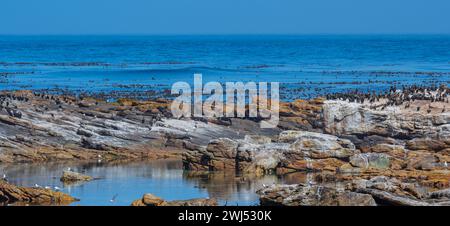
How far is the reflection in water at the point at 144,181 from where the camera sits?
29.2 meters

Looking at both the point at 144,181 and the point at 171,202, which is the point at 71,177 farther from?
the point at 171,202

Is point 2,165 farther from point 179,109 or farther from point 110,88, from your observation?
point 110,88

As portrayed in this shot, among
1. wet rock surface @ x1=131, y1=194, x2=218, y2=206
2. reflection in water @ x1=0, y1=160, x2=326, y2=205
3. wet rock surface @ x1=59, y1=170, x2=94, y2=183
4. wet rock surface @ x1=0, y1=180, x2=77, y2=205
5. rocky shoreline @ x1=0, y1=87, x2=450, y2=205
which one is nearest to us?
wet rock surface @ x1=131, y1=194, x2=218, y2=206

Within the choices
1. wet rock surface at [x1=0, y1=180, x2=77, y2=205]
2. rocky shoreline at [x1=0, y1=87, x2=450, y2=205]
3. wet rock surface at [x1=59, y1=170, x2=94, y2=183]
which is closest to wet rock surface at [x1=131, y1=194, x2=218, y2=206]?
rocky shoreline at [x1=0, y1=87, x2=450, y2=205]

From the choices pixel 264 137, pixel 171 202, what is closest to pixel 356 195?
pixel 171 202

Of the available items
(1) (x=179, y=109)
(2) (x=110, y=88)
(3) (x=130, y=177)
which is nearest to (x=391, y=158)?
(3) (x=130, y=177)

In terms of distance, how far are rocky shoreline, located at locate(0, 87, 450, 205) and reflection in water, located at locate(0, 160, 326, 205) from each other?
1031 millimetres

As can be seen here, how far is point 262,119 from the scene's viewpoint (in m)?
43.3

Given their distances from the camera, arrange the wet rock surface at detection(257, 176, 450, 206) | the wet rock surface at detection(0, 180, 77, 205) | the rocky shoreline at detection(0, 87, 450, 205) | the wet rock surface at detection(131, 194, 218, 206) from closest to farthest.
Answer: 1. the wet rock surface at detection(257, 176, 450, 206)
2. the wet rock surface at detection(131, 194, 218, 206)
3. the wet rock surface at detection(0, 180, 77, 205)
4. the rocky shoreline at detection(0, 87, 450, 205)

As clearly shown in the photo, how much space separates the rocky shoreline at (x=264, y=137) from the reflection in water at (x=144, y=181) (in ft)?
3.38

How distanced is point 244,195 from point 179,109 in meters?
14.8

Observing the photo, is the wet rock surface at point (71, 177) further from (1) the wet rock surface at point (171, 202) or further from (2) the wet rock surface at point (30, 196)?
(1) the wet rock surface at point (171, 202)

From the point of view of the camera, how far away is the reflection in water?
95.9 ft

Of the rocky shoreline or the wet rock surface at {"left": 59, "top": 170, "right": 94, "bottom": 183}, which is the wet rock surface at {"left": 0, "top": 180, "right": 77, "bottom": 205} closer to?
the wet rock surface at {"left": 59, "top": 170, "right": 94, "bottom": 183}
